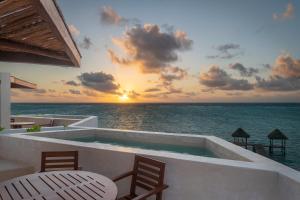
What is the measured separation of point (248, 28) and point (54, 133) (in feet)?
108

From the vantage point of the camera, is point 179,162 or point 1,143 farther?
point 1,143

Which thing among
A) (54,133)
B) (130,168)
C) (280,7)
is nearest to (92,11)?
(54,133)

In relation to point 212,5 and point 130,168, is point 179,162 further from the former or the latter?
point 212,5

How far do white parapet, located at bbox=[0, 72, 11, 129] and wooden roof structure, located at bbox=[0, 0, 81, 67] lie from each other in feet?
17.0

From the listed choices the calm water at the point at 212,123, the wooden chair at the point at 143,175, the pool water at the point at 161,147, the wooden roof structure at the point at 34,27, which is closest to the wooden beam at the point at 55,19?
the wooden roof structure at the point at 34,27

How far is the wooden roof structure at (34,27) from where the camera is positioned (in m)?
2.51

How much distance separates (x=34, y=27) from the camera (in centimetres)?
315

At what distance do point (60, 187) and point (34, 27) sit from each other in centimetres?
205

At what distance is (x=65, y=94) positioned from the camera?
44.9 metres

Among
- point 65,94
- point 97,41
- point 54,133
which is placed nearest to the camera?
point 54,133

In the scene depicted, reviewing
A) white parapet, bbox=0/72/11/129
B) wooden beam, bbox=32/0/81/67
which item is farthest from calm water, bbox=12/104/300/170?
wooden beam, bbox=32/0/81/67

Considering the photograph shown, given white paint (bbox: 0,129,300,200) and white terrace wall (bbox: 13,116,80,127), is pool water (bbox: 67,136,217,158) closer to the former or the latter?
white paint (bbox: 0,129,300,200)

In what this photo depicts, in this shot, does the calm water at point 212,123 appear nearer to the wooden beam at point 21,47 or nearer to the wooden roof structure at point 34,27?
the wooden beam at point 21,47

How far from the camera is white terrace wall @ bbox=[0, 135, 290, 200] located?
3.09 meters
